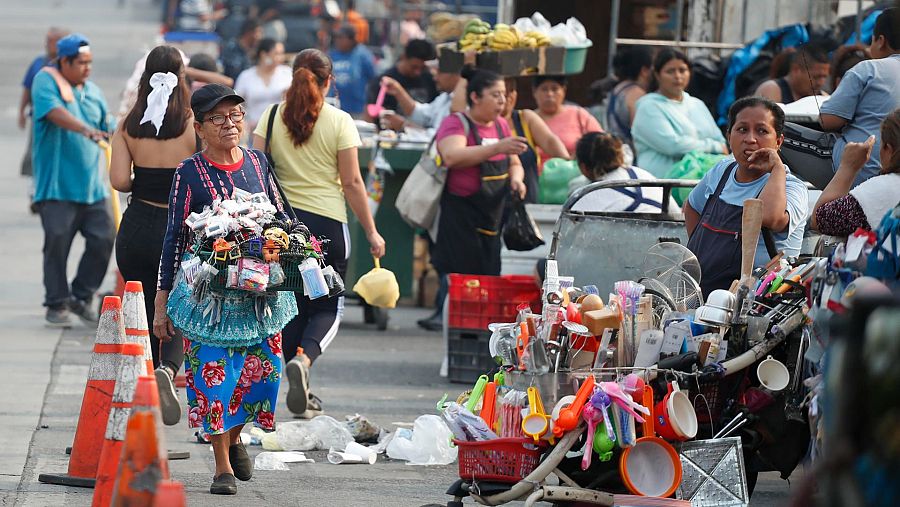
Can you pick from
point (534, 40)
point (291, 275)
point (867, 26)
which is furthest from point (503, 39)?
point (291, 275)

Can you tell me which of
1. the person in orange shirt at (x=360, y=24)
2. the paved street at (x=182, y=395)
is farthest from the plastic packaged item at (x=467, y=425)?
the person in orange shirt at (x=360, y=24)

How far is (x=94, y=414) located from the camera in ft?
20.8

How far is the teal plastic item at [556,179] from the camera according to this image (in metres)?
10.1

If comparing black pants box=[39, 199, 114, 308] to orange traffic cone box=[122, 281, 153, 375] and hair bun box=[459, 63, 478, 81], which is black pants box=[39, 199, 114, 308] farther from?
orange traffic cone box=[122, 281, 153, 375]

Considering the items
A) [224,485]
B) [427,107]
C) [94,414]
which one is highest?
[427,107]

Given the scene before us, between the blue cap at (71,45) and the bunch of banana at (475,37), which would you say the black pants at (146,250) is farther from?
the bunch of banana at (475,37)

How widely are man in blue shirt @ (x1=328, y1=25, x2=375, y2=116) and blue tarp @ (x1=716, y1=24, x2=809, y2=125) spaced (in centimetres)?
644

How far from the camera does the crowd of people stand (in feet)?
20.5

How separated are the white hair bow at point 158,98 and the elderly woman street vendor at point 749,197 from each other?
108 inches

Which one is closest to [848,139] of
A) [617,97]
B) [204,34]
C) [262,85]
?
[617,97]

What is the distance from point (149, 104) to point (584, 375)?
3.03m

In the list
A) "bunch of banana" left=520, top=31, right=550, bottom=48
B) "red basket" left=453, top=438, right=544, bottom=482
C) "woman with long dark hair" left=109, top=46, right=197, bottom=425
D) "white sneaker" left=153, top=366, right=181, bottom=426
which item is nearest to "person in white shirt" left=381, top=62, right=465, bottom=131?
"bunch of banana" left=520, top=31, right=550, bottom=48

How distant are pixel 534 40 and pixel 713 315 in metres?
6.20

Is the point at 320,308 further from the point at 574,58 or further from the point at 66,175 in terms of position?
the point at 574,58
